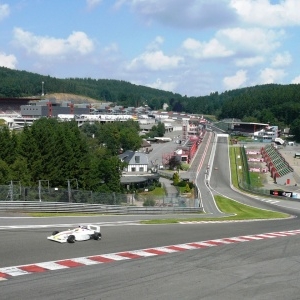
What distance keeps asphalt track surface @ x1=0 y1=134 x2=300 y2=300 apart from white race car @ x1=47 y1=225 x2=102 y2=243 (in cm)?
37

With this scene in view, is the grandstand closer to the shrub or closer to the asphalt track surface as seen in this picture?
the shrub

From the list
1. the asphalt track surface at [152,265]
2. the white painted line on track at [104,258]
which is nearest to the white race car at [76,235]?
the asphalt track surface at [152,265]

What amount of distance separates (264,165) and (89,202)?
287 ft

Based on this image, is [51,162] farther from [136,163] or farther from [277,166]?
[277,166]

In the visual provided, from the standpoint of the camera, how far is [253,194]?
8275cm

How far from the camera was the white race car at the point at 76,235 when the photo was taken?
18594mm

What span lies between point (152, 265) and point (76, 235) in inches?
181

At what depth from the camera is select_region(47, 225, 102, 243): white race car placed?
18.6 meters

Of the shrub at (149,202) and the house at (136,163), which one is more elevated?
the house at (136,163)

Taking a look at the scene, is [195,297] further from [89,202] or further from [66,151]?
[66,151]

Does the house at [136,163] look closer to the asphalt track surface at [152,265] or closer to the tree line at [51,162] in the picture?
the tree line at [51,162]

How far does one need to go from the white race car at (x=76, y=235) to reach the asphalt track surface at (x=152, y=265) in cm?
37

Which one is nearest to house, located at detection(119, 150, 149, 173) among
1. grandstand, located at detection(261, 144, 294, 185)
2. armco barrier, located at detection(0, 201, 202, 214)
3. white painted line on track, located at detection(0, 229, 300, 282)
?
grandstand, located at detection(261, 144, 294, 185)

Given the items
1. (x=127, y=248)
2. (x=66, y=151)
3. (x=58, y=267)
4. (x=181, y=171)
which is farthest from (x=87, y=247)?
(x=181, y=171)
